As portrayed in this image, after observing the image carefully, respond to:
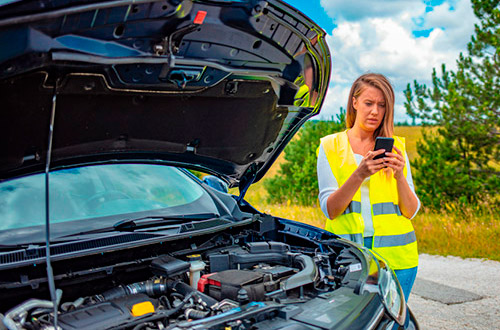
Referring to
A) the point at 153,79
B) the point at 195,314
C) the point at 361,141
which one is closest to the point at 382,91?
the point at 361,141

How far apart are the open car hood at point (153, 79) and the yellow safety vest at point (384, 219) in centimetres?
49

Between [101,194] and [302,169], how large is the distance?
10.3 meters

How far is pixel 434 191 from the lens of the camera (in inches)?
364

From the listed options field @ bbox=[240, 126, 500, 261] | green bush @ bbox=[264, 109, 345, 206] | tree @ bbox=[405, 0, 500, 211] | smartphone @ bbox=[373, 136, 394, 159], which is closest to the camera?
smartphone @ bbox=[373, 136, 394, 159]

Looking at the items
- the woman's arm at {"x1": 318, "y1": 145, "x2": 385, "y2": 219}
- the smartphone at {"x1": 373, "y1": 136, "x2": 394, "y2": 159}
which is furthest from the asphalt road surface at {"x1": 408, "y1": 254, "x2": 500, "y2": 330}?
the smartphone at {"x1": 373, "y1": 136, "x2": 394, "y2": 159}

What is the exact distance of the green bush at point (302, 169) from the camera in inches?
470

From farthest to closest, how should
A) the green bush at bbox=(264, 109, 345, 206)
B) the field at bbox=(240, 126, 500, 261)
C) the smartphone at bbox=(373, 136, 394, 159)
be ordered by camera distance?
the green bush at bbox=(264, 109, 345, 206), the field at bbox=(240, 126, 500, 261), the smartphone at bbox=(373, 136, 394, 159)

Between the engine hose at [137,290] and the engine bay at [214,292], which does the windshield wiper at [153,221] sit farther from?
the engine hose at [137,290]

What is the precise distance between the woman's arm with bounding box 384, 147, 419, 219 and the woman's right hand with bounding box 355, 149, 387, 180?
1.7 inches

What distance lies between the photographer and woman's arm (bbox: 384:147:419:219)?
256 centimetres

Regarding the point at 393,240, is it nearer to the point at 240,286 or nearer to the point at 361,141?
the point at 361,141

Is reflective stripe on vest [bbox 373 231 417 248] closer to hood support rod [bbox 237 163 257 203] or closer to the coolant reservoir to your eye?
hood support rod [bbox 237 163 257 203]

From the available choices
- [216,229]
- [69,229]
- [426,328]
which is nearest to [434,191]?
[426,328]

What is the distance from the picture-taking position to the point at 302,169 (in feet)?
41.1
